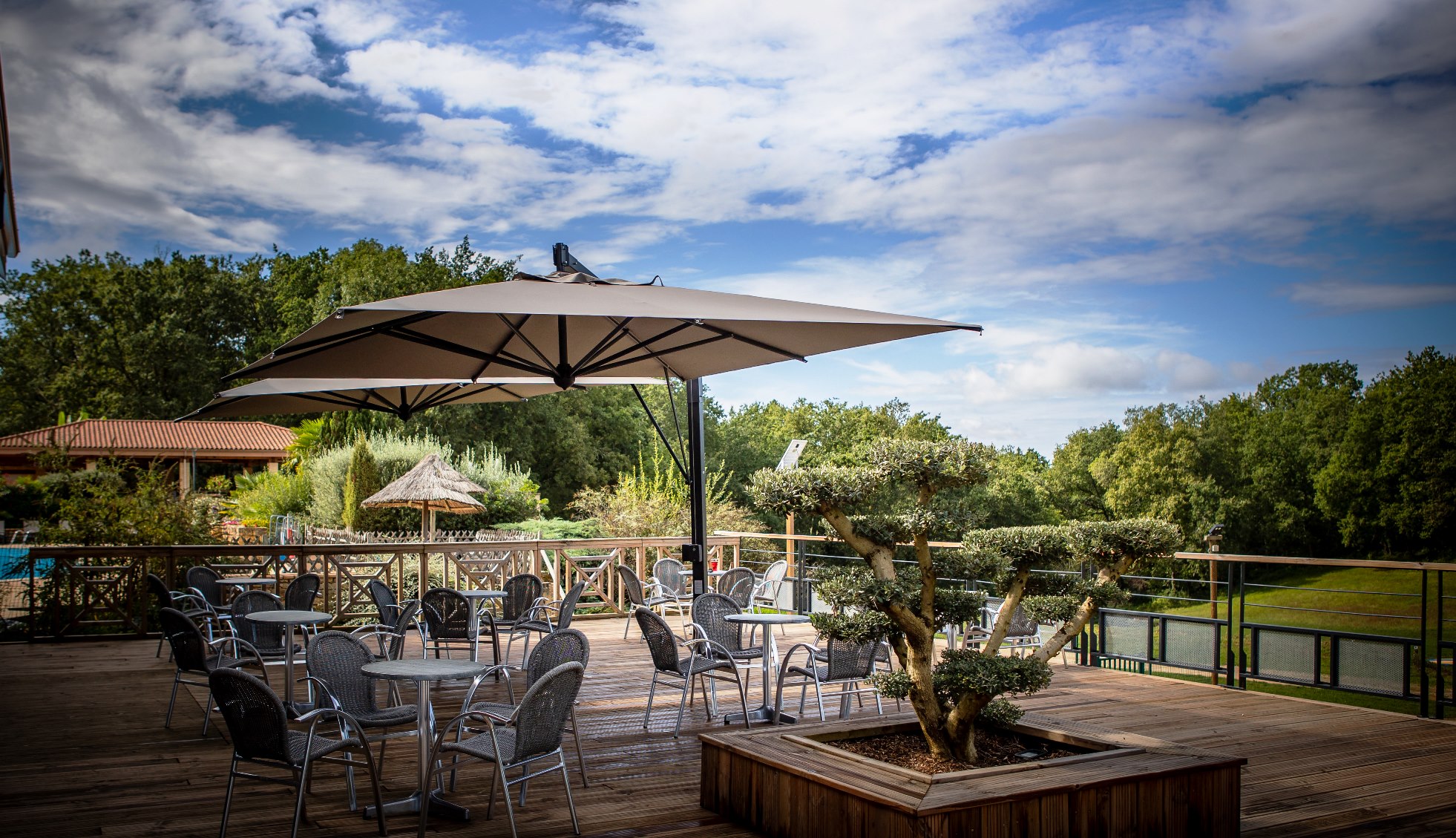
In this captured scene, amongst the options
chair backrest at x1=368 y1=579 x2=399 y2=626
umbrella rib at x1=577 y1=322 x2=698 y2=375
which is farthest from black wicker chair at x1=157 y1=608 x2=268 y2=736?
umbrella rib at x1=577 y1=322 x2=698 y2=375

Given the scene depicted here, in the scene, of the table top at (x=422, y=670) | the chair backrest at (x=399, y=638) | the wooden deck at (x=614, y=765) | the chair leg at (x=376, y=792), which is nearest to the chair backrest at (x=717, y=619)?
the wooden deck at (x=614, y=765)

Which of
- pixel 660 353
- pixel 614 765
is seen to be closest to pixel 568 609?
pixel 614 765

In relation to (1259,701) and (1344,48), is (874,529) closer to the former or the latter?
(1259,701)

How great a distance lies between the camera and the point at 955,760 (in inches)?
153

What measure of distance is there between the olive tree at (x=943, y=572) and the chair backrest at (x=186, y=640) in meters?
3.22

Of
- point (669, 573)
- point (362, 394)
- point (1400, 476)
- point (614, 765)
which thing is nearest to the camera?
point (614, 765)

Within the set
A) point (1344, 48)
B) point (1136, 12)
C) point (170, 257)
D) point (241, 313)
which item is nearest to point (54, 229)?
point (170, 257)

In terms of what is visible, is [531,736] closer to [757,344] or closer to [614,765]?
[614,765]

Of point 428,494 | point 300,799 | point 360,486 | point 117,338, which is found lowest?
point 300,799

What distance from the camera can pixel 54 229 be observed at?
119 feet

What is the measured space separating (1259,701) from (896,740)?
3945 millimetres

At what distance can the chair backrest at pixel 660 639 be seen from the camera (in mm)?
5414

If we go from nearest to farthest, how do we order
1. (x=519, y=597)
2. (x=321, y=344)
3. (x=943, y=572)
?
(x=943, y=572), (x=321, y=344), (x=519, y=597)

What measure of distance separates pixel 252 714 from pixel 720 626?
121 inches
